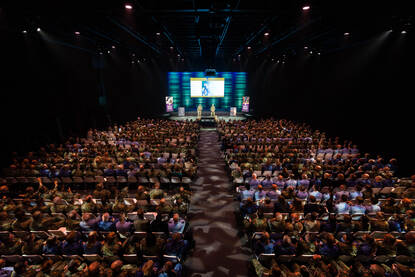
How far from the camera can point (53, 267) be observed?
353 cm

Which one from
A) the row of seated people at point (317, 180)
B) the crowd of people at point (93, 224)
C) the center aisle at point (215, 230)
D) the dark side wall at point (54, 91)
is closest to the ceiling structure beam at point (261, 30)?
the row of seated people at point (317, 180)

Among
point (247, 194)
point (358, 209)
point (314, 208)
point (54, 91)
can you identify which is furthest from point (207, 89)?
point (358, 209)

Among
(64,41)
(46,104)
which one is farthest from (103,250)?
(64,41)

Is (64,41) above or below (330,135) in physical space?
above

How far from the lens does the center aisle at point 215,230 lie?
4.66m

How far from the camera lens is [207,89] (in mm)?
27234

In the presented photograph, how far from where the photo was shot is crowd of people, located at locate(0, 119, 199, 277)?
3570 millimetres

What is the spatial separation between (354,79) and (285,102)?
26.9 feet

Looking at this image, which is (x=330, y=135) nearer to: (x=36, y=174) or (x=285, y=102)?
(x=285, y=102)

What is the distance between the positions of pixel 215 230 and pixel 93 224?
327cm

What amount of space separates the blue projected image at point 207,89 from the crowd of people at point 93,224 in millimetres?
20059

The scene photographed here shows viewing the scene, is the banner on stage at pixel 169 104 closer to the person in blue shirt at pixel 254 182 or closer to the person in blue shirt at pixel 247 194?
the person in blue shirt at pixel 254 182

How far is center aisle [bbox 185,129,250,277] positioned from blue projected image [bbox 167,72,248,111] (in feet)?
62.7

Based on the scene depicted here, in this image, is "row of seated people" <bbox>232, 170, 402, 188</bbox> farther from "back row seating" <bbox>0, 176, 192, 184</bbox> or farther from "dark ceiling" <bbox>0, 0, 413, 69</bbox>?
"dark ceiling" <bbox>0, 0, 413, 69</bbox>
